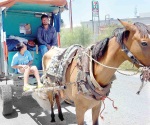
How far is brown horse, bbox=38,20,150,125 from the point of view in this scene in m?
2.57

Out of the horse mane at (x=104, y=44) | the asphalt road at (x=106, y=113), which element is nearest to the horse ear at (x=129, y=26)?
the horse mane at (x=104, y=44)

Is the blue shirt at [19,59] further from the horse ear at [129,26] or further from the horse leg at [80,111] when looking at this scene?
the horse ear at [129,26]

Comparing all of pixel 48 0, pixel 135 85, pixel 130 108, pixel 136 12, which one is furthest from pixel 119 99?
pixel 136 12

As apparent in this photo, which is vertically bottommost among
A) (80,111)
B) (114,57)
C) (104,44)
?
(80,111)

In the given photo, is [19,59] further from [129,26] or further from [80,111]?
[129,26]

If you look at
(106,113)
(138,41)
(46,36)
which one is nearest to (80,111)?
(138,41)

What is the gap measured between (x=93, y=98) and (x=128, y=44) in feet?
3.11

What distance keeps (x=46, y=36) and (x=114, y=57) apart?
3.60 metres

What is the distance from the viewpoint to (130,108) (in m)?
5.79

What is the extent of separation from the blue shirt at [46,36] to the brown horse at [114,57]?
268cm

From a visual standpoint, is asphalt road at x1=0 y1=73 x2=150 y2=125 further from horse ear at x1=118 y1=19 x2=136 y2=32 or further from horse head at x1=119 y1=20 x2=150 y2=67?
horse ear at x1=118 y1=19 x2=136 y2=32

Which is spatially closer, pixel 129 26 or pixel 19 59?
pixel 129 26

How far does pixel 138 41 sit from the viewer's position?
2570 millimetres

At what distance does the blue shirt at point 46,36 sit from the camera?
622cm
